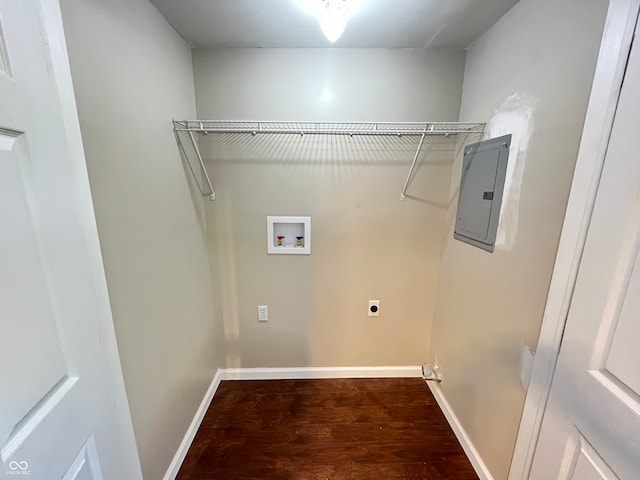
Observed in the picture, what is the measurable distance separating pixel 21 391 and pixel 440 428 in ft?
6.63

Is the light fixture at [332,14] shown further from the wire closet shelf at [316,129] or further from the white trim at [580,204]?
the white trim at [580,204]

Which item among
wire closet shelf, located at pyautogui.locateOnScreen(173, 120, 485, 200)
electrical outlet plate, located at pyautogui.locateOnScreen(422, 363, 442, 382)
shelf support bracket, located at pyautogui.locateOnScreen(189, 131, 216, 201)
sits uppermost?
wire closet shelf, located at pyautogui.locateOnScreen(173, 120, 485, 200)

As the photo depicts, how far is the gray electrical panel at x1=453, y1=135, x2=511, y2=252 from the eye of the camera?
1271 mm

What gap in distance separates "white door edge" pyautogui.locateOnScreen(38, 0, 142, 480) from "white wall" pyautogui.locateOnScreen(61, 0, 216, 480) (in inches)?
9.3

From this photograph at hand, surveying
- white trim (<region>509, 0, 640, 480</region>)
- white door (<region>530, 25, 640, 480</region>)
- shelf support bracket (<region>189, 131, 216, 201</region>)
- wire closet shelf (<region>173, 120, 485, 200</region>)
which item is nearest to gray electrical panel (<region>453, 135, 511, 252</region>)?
wire closet shelf (<region>173, 120, 485, 200</region>)

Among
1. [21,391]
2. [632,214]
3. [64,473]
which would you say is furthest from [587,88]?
[64,473]

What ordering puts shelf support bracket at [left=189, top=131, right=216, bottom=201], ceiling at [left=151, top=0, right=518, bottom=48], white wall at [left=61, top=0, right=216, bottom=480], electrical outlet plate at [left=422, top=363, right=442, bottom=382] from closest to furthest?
white wall at [left=61, top=0, right=216, bottom=480] < ceiling at [left=151, top=0, right=518, bottom=48] < shelf support bracket at [left=189, top=131, right=216, bottom=201] < electrical outlet plate at [left=422, top=363, right=442, bottom=382]

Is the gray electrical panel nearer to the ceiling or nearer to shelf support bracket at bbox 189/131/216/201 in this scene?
the ceiling

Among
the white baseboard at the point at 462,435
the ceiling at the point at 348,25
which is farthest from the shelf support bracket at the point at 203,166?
the white baseboard at the point at 462,435

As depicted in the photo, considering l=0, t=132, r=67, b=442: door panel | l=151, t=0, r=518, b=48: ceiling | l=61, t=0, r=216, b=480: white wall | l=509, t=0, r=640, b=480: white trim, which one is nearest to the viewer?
l=0, t=132, r=67, b=442: door panel

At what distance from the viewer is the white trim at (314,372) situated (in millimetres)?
2037

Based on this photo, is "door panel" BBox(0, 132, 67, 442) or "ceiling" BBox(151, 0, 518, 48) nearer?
"door panel" BBox(0, 132, 67, 442)

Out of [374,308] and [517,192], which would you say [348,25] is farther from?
[374,308]

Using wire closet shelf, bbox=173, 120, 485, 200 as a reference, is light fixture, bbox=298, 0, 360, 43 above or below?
above
